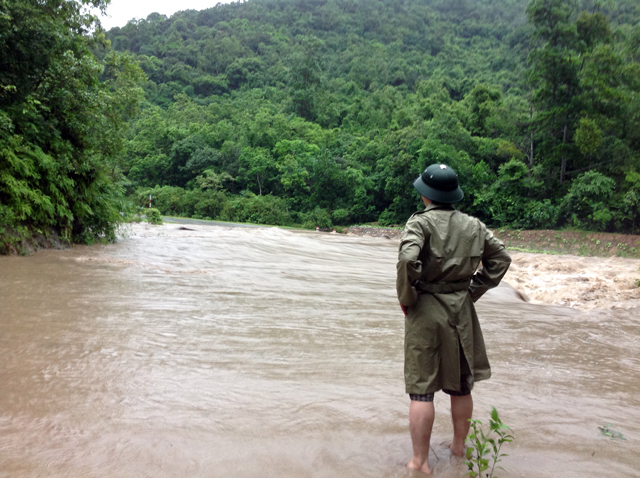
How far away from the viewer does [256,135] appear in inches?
2061

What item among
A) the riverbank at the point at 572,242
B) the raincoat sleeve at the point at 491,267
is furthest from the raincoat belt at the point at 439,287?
the riverbank at the point at 572,242

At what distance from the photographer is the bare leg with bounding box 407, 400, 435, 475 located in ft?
9.56

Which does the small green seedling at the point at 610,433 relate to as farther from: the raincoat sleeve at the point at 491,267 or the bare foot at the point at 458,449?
the raincoat sleeve at the point at 491,267

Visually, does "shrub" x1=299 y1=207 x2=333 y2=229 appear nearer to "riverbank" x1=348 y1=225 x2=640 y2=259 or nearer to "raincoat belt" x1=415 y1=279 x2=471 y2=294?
"riverbank" x1=348 y1=225 x2=640 y2=259

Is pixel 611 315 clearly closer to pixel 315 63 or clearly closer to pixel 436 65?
pixel 315 63

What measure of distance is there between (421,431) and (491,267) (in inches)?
44.2


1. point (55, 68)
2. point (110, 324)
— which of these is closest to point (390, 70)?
point (55, 68)

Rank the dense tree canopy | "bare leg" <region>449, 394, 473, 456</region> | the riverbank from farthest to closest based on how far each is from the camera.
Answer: the riverbank, the dense tree canopy, "bare leg" <region>449, 394, 473, 456</region>

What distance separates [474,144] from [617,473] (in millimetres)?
37366

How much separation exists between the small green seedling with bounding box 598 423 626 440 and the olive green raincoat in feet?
3.92

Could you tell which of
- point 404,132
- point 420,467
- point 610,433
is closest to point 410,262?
point 420,467

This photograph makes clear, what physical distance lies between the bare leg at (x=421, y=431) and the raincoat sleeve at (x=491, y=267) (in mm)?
785

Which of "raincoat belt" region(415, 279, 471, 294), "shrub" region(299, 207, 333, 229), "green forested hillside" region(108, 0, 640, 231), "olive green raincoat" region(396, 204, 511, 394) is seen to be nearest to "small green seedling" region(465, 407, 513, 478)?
"olive green raincoat" region(396, 204, 511, 394)

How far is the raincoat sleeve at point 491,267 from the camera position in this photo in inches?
125
